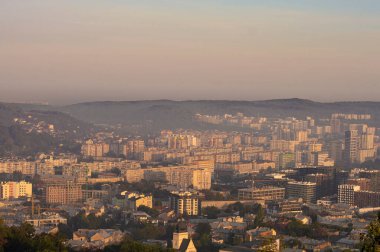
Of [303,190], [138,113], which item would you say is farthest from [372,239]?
[138,113]

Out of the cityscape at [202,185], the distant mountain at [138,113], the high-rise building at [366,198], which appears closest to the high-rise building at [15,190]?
the cityscape at [202,185]

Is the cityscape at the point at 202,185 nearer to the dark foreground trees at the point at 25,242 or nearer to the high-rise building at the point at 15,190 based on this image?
the high-rise building at the point at 15,190

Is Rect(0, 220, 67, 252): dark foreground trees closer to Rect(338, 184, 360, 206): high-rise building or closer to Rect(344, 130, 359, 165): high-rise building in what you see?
Rect(338, 184, 360, 206): high-rise building

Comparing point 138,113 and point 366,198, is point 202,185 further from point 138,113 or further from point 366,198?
point 138,113

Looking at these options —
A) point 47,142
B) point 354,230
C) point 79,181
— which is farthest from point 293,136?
point 354,230

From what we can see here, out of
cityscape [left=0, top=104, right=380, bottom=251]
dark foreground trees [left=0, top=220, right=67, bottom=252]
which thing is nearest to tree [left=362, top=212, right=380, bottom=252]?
cityscape [left=0, top=104, right=380, bottom=251]

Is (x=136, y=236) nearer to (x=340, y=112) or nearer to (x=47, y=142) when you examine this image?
(x=47, y=142)
